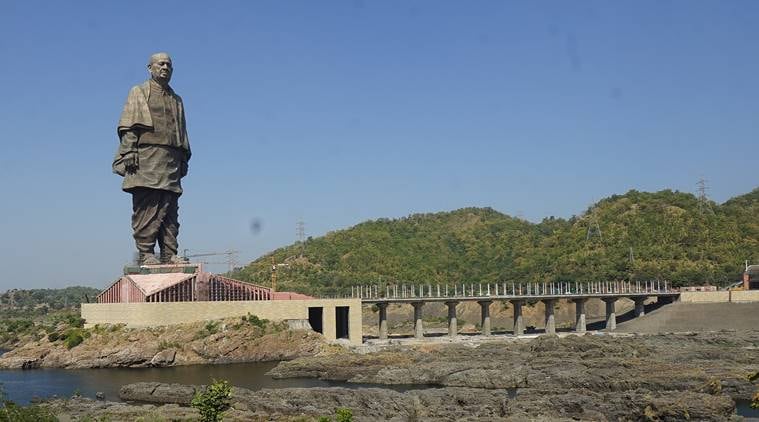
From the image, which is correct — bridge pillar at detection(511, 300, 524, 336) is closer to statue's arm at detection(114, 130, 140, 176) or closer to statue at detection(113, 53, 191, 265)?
statue at detection(113, 53, 191, 265)

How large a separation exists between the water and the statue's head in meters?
36.7

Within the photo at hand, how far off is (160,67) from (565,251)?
93.7m

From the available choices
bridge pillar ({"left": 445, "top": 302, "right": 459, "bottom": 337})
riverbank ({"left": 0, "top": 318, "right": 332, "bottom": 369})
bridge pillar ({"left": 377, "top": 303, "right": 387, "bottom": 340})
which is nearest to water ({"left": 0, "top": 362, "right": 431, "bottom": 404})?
riverbank ({"left": 0, "top": 318, "right": 332, "bottom": 369})

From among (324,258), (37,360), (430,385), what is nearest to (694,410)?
(430,385)

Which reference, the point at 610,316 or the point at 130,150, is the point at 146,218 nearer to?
the point at 130,150

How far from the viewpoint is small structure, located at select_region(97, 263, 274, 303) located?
90875 millimetres

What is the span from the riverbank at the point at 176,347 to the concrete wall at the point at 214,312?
4.08 ft

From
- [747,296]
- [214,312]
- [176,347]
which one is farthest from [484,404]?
[747,296]

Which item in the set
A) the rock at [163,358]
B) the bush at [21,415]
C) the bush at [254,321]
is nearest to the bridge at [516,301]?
the bush at [254,321]

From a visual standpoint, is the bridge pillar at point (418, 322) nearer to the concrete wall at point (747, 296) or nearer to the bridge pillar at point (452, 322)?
the bridge pillar at point (452, 322)

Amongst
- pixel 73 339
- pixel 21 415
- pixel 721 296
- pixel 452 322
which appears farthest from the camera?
pixel 721 296

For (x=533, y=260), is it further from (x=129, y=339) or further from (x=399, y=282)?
(x=129, y=339)

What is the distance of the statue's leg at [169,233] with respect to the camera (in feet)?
335

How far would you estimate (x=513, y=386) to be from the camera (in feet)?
205
